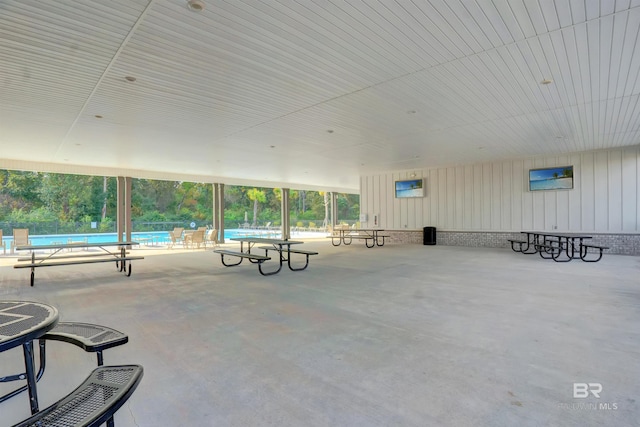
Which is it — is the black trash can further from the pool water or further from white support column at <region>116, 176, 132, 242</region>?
the pool water

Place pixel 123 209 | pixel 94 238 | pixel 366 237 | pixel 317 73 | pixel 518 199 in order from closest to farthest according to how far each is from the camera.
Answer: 1. pixel 317 73
2. pixel 518 199
3. pixel 366 237
4. pixel 123 209
5. pixel 94 238

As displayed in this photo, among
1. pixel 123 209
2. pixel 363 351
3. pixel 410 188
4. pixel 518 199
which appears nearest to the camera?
pixel 363 351

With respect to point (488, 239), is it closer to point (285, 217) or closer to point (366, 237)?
point (366, 237)

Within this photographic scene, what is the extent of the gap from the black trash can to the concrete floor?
7071 mm

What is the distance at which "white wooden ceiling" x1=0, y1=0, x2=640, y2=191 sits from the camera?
10.5 feet

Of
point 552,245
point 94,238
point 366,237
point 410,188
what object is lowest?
point 94,238

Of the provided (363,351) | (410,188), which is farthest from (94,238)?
(363,351)

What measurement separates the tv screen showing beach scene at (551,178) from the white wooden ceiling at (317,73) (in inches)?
68.3

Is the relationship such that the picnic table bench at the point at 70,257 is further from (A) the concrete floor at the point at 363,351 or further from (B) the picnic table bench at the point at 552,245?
(B) the picnic table bench at the point at 552,245

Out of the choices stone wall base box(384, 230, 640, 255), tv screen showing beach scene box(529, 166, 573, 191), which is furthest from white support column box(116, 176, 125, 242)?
tv screen showing beach scene box(529, 166, 573, 191)

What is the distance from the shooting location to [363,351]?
9.10 feet

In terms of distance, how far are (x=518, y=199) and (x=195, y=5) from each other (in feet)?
37.6

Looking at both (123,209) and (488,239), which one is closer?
(488,239)

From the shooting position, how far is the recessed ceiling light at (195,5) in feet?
9.73
